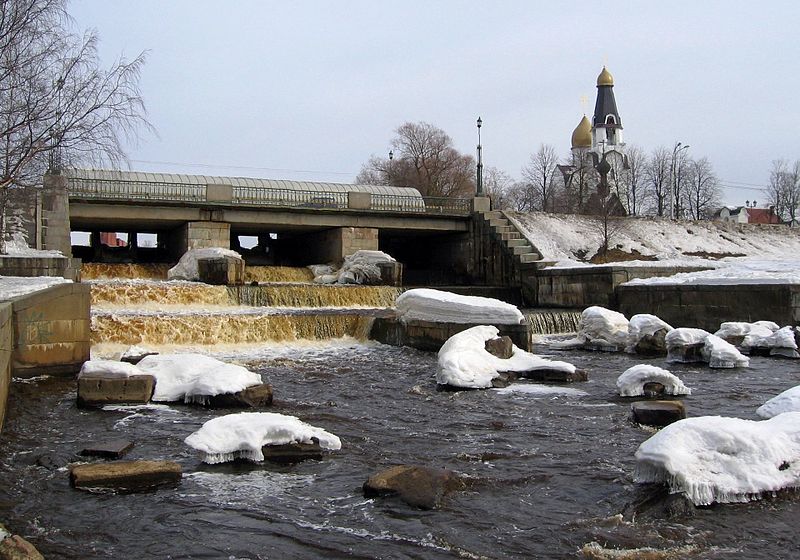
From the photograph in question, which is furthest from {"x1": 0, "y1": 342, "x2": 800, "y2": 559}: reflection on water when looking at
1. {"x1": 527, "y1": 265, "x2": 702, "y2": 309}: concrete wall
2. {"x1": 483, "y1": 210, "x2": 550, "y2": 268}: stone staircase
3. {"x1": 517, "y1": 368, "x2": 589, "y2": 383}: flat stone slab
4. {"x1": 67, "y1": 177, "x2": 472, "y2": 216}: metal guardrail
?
{"x1": 67, "y1": 177, "x2": 472, "y2": 216}: metal guardrail

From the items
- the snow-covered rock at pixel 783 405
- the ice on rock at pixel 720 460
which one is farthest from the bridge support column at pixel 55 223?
the ice on rock at pixel 720 460

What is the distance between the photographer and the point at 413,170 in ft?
196

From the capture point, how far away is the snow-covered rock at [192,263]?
2217 cm

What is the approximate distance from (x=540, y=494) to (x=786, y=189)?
70.2m

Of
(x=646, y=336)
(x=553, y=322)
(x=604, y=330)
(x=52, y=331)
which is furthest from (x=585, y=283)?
(x=52, y=331)

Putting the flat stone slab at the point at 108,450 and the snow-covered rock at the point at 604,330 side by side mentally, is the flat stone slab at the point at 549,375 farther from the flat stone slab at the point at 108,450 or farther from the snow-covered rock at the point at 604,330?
the flat stone slab at the point at 108,450

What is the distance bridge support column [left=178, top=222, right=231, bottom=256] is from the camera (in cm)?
2573

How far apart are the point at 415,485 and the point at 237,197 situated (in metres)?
23.3

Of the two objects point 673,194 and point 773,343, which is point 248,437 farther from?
point 673,194

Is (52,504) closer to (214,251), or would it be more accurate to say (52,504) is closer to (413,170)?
(214,251)

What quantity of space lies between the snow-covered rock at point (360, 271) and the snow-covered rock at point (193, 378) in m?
14.0

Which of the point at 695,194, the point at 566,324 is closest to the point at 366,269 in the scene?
the point at 566,324

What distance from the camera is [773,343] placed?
48.5 ft

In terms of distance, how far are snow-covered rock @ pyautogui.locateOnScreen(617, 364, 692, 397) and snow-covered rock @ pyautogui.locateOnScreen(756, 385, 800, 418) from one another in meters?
1.85
